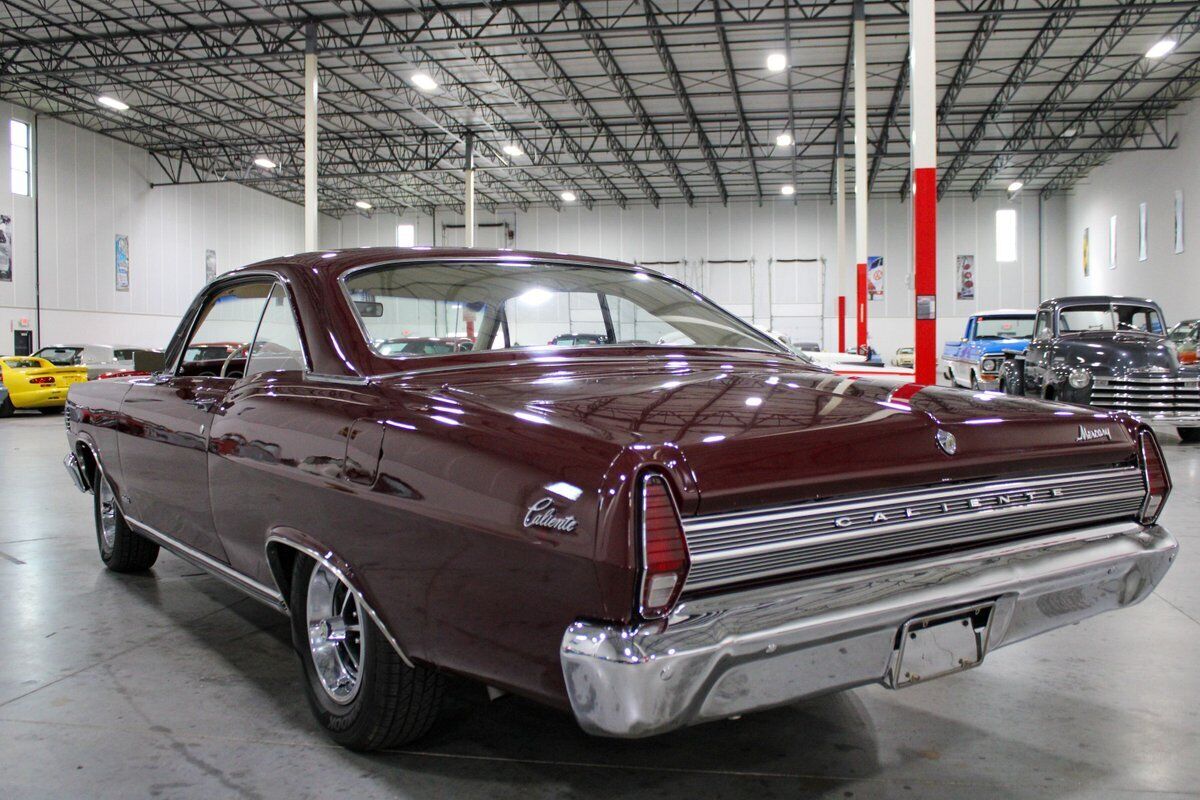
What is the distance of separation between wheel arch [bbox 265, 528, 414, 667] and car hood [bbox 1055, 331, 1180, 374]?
917cm

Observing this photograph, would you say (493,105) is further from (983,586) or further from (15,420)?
(983,586)

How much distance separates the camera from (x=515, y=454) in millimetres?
1817

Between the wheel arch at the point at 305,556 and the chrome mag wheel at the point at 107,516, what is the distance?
2162 millimetres

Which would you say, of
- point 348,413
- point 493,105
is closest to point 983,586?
point 348,413

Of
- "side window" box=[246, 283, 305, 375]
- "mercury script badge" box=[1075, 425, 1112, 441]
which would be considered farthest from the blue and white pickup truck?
"side window" box=[246, 283, 305, 375]

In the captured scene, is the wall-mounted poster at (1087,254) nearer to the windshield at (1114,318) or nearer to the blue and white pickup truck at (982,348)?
the blue and white pickup truck at (982,348)

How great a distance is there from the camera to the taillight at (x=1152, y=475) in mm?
2373

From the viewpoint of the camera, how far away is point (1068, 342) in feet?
32.8

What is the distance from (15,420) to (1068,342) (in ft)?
51.1

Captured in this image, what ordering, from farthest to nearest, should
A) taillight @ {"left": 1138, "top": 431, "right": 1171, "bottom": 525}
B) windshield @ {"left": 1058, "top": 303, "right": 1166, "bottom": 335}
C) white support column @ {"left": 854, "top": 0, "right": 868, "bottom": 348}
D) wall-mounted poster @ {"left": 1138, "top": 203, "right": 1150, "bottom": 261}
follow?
wall-mounted poster @ {"left": 1138, "top": 203, "right": 1150, "bottom": 261}, white support column @ {"left": 854, "top": 0, "right": 868, "bottom": 348}, windshield @ {"left": 1058, "top": 303, "right": 1166, "bottom": 335}, taillight @ {"left": 1138, "top": 431, "right": 1171, "bottom": 525}

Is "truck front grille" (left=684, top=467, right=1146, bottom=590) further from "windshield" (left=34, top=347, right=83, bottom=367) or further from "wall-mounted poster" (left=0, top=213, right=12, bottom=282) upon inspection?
"wall-mounted poster" (left=0, top=213, right=12, bottom=282)

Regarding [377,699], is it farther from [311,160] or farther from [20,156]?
[20,156]

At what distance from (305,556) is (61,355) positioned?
18.9 m

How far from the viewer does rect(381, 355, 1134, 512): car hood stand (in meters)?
1.76
